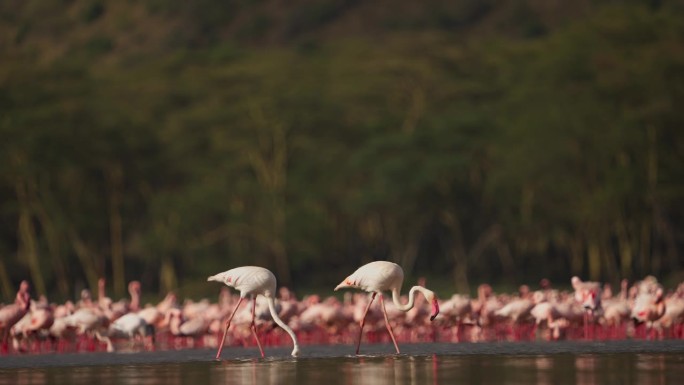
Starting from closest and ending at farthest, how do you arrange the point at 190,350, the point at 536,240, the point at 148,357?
1. the point at 148,357
2. the point at 190,350
3. the point at 536,240

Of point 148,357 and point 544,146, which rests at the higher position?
point 544,146

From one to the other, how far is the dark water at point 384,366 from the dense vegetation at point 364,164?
35.2 m

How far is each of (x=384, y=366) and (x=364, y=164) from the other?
163 ft

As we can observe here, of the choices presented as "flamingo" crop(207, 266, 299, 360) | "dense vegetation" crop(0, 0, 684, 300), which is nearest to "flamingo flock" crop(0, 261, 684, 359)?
"flamingo" crop(207, 266, 299, 360)

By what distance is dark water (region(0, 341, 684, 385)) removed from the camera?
23203mm

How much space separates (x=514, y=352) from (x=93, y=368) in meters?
6.36

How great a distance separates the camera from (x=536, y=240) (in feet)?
248

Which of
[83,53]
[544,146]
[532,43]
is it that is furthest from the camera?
[83,53]

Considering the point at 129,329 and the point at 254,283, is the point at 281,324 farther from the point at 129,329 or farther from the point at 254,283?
the point at 129,329

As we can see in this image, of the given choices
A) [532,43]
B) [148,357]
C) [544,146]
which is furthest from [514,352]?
[532,43]

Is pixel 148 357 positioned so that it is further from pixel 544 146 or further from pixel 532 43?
pixel 532 43

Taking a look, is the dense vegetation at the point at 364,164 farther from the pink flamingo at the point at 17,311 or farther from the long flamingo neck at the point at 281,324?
the long flamingo neck at the point at 281,324

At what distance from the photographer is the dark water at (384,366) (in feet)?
76.1

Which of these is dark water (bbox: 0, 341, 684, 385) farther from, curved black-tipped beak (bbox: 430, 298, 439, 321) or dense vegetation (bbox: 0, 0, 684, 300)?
dense vegetation (bbox: 0, 0, 684, 300)
